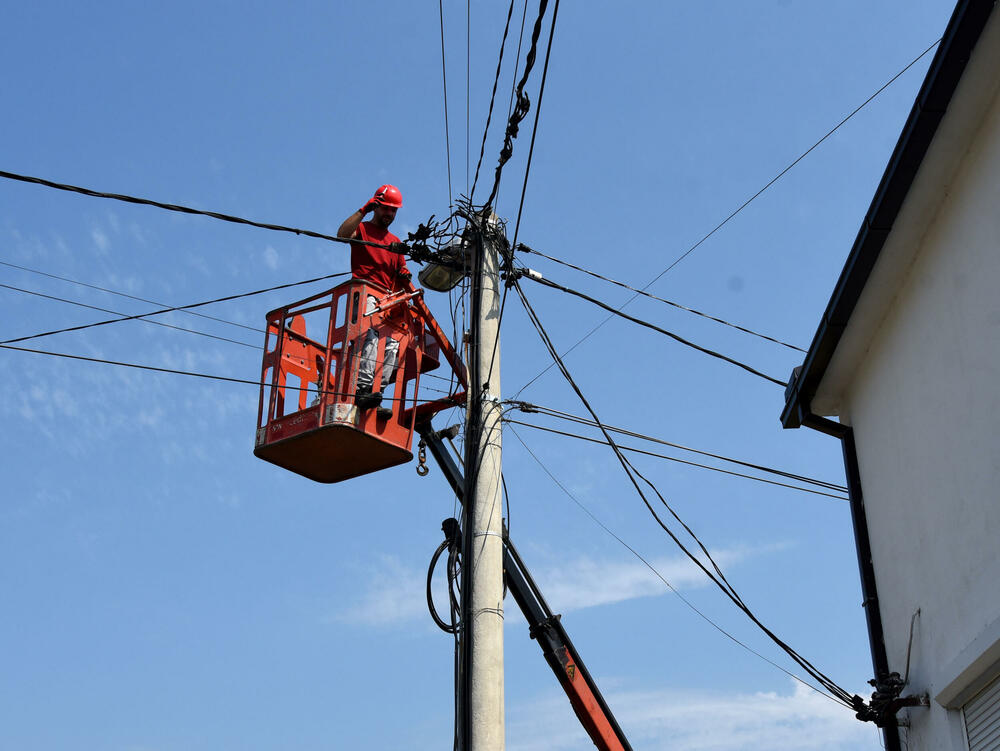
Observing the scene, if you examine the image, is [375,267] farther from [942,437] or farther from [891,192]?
[942,437]

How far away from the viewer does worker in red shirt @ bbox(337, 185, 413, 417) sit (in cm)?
1011

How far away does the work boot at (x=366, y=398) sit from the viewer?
9961 millimetres

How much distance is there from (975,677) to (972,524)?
0.89 metres

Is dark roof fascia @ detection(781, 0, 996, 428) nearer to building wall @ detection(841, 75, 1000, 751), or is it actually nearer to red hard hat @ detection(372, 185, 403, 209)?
building wall @ detection(841, 75, 1000, 751)

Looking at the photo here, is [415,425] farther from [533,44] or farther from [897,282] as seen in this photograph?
[897,282]

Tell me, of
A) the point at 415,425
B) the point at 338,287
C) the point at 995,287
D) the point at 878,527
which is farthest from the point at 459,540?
the point at 995,287

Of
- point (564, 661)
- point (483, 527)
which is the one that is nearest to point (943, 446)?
point (483, 527)

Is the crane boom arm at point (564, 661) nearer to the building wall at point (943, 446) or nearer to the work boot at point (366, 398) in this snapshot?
the work boot at point (366, 398)

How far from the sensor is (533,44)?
8.52 m

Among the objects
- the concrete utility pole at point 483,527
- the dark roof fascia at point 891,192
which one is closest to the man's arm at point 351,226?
the concrete utility pole at point 483,527

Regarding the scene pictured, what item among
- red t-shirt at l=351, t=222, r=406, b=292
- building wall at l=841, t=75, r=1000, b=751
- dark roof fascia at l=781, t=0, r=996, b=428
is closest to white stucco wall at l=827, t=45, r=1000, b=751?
building wall at l=841, t=75, r=1000, b=751

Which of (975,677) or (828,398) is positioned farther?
(828,398)

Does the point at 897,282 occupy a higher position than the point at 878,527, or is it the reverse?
the point at 897,282

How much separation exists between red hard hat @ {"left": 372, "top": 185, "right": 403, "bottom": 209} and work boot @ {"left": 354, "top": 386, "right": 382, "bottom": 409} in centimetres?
220
